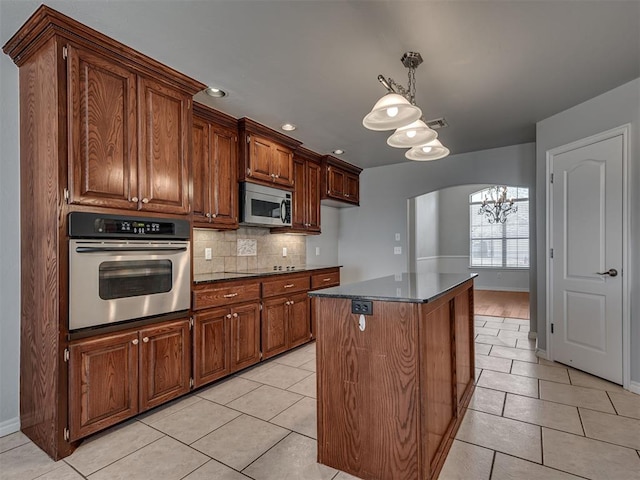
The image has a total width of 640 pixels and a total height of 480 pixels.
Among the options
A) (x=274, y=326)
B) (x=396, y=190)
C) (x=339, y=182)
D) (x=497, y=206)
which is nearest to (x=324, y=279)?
(x=274, y=326)

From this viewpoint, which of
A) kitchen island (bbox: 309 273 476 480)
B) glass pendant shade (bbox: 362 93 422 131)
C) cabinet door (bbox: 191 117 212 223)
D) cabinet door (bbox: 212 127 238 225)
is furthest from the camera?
cabinet door (bbox: 212 127 238 225)

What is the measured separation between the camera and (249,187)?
3533 mm

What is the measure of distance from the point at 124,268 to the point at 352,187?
3818 millimetres

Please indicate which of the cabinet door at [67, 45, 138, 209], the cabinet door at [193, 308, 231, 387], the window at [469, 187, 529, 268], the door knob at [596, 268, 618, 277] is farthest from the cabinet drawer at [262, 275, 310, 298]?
the window at [469, 187, 529, 268]

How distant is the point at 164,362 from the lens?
2.45 metres

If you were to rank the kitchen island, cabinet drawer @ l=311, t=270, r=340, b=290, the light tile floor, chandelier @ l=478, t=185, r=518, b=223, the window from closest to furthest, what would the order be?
the kitchen island → the light tile floor → cabinet drawer @ l=311, t=270, r=340, b=290 → chandelier @ l=478, t=185, r=518, b=223 → the window

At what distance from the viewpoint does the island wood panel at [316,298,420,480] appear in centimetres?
162

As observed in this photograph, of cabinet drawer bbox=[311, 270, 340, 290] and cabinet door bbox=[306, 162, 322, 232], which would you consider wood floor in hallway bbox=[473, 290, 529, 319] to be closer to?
cabinet drawer bbox=[311, 270, 340, 290]

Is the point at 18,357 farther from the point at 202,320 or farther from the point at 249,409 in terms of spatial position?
the point at 249,409

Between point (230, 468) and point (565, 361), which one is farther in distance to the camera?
point (565, 361)

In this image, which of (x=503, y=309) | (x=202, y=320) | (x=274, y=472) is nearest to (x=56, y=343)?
(x=202, y=320)

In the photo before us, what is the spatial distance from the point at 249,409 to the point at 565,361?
9.91ft

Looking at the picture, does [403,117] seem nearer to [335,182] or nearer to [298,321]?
[298,321]

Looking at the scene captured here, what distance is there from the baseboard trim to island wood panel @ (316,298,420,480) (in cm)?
198
